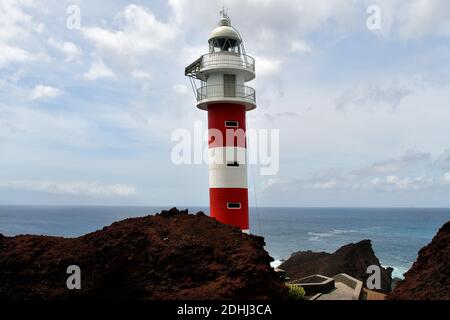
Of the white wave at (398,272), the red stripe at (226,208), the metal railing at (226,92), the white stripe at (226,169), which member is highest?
the metal railing at (226,92)

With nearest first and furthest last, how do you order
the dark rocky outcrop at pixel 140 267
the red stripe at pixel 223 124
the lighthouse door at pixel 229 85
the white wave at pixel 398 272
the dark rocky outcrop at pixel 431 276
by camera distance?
the dark rocky outcrop at pixel 431 276 < the dark rocky outcrop at pixel 140 267 < the red stripe at pixel 223 124 < the lighthouse door at pixel 229 85 < the white wave at pixel 398 272

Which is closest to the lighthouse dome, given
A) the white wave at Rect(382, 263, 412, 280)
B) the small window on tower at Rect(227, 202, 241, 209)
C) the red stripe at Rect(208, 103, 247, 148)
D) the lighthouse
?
the lighthouse

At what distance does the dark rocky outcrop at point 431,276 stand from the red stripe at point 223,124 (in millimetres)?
9320

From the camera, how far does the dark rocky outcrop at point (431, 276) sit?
910 centimetres

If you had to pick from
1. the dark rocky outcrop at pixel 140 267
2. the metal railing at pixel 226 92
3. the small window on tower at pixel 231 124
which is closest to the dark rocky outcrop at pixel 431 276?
the dark rocky outcrop at pixel 140 267

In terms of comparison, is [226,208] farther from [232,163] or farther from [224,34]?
[224,34]

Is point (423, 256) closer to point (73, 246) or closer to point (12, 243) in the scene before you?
point (73, 246)

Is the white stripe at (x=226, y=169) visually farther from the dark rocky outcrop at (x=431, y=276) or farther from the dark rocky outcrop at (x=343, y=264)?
the dark rocky outcrop at (x=343, y=264)

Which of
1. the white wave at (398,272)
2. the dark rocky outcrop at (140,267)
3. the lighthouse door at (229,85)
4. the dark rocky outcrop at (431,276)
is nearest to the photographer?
the dark rocky outcrop at (431,276)

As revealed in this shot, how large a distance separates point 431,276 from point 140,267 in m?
6.77

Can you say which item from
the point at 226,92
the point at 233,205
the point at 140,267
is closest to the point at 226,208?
the point at 233,205

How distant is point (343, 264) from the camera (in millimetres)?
27562
